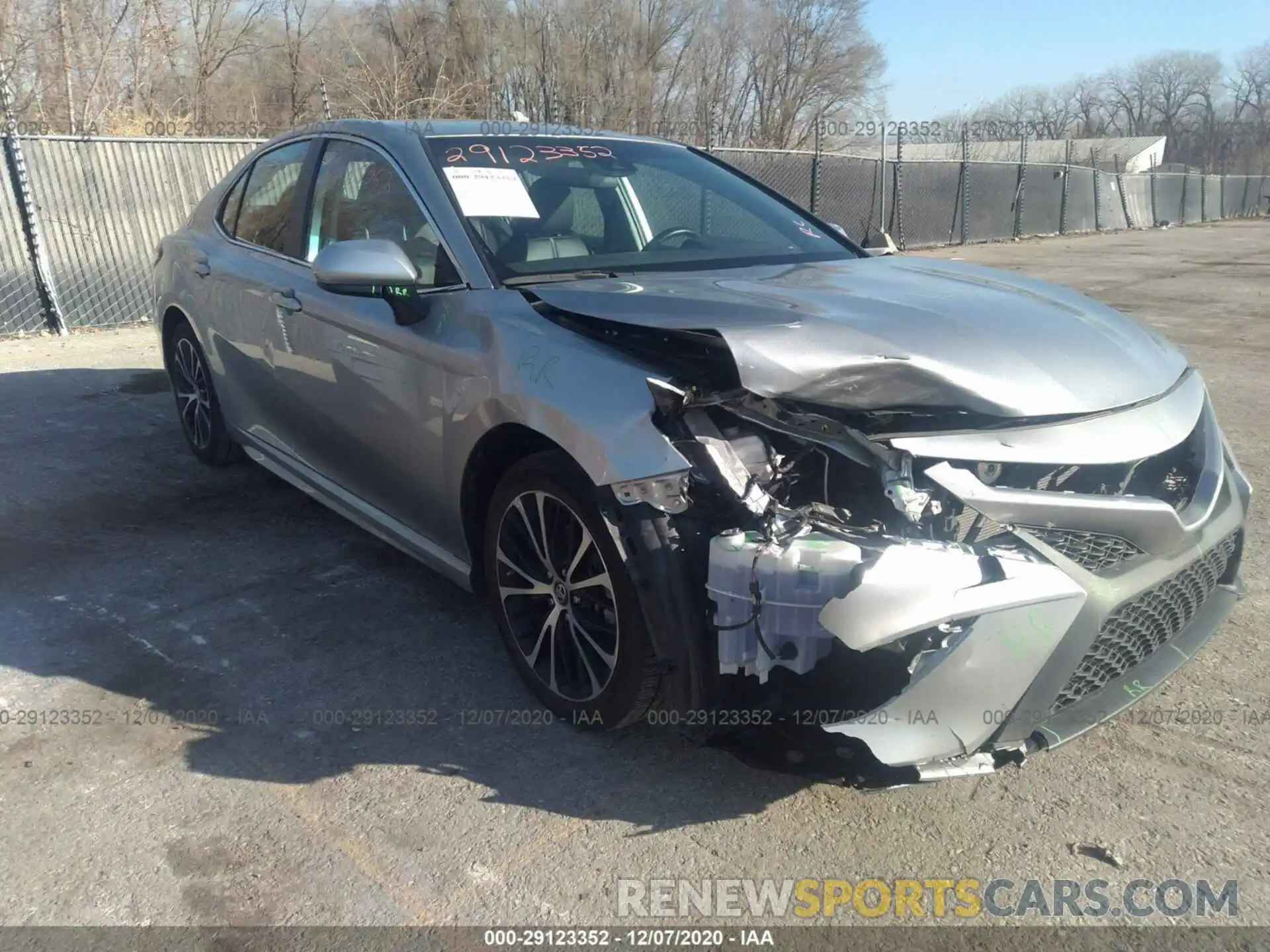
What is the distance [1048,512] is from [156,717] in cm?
259

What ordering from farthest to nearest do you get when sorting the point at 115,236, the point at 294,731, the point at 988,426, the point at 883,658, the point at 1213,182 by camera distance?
1. the point at 1213,182
2. the point at 115,236
3. the point at 294,731
4. the point at 988,426
5. the point at 883,658

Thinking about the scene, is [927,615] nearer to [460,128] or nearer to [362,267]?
[362,267]

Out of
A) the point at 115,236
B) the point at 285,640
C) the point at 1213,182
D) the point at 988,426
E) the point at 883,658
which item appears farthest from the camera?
the point at 1213,182

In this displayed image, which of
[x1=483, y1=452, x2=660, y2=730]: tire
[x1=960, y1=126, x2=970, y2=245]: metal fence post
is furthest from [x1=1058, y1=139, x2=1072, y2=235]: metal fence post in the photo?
[x1=483, y1=452, x2=660, y2=730]: tire

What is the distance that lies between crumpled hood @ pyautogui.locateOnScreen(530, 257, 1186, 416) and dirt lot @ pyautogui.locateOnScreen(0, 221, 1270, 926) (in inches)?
41.0

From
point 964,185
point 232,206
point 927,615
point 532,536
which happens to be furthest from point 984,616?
point 964,185

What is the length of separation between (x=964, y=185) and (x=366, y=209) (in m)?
19.1

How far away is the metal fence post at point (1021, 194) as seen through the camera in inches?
890

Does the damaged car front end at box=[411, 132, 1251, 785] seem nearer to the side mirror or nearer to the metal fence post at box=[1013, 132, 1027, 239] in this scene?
the side mirror

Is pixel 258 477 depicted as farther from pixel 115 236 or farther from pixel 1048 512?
pixel 115 236

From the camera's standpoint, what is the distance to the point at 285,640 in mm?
3449

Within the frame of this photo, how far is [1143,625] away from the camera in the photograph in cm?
245

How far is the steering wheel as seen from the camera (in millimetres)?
3494

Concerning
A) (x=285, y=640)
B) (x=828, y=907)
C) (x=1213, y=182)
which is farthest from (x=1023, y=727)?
(x=1213, y=182)
